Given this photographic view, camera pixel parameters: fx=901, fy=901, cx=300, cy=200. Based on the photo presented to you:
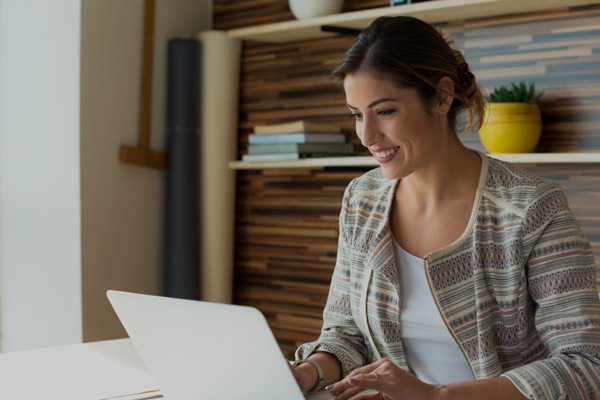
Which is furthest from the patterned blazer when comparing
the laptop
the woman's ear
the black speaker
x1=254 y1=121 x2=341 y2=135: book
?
the black speaker

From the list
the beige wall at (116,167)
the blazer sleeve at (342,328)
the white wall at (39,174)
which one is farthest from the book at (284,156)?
the blazer sleeve at (342,328)

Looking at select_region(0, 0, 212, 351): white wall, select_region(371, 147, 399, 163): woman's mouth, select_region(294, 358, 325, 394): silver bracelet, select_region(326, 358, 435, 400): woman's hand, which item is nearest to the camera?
select_region(326, 358, 435, 400): woman's hand

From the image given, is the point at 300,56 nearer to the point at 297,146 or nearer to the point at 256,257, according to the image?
the point at 297,146

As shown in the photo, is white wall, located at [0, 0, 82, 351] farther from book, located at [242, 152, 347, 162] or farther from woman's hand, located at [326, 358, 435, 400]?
woman's hand, located at [326, 358, 435, 400]

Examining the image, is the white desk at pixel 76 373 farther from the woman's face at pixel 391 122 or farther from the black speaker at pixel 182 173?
the black speaker at pixel 182 173

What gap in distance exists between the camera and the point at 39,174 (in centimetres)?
329

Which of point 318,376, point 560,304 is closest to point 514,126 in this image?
point 560,304

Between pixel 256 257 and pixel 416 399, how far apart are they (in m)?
2.35

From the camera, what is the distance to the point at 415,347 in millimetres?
1806

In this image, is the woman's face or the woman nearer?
the woman

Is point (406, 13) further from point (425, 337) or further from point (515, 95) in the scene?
point (425, 337)

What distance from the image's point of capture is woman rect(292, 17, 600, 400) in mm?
1641

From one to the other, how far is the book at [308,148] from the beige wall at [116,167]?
20.0 inches

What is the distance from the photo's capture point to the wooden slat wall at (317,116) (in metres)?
2.87
